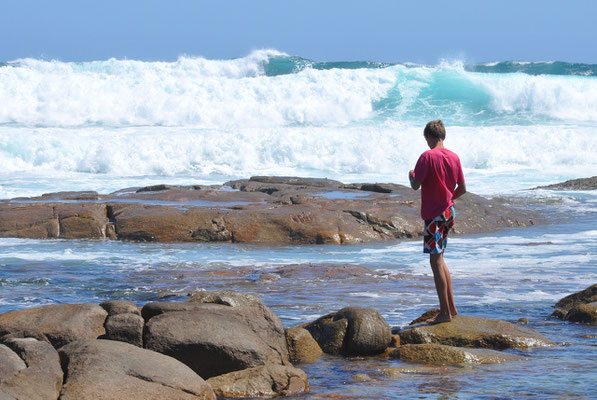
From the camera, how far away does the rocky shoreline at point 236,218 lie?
12102mm

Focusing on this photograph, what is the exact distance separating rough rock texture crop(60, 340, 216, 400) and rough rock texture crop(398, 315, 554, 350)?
1.99 metres

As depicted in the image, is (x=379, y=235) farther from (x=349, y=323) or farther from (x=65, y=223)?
(x=349, y=323)

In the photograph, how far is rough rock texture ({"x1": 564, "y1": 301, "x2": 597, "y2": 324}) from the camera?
22.7 ft

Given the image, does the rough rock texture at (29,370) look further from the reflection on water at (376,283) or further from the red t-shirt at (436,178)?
the red t-shirt at (436,178)

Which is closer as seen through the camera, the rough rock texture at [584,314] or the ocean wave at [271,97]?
the rough rock texture at [584,314]

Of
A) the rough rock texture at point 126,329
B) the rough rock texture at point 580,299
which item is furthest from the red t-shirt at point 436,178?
the rough rock texture at point 126,329

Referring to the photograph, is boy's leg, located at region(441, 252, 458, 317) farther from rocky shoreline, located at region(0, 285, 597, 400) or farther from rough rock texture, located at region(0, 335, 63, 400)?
rough rock texture, located at region(0, 335, 63, 400)

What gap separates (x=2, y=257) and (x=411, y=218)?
19.5 feet

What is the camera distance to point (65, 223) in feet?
40.7

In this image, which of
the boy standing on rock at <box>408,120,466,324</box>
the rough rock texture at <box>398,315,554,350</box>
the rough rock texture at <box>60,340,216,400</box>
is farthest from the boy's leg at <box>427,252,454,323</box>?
the rough rock texture at <box>60,340,216,400</box>

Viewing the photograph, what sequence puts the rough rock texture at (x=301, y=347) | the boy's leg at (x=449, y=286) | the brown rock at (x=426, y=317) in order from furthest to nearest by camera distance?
1. the brown rock at (x=426, y=317)
2. the boy's leg at (x=449, y=286)
3. the rough rock texture at (x=301, y=347)

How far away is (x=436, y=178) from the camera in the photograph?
6.03m

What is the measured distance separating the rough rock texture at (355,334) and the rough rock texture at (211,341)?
618 millimetres

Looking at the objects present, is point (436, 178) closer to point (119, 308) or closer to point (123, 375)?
point (119, 308)
